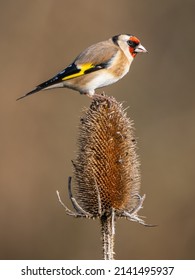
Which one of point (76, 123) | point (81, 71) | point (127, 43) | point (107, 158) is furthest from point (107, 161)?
point (76, 123)

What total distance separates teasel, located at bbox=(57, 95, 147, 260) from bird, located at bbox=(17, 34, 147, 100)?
882 mm

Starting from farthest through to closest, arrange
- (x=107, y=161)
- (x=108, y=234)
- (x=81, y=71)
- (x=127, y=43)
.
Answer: (x=127, y=43)
(x=81, y=71)
(x=107, y=161)
(x=108, y=234)

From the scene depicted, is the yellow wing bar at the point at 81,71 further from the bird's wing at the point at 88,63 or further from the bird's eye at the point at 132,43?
the bird's eye at the point at 132,43

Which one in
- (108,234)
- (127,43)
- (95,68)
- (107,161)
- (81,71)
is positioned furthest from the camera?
(127,43)

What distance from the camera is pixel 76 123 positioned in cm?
1012

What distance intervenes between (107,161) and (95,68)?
136 cm

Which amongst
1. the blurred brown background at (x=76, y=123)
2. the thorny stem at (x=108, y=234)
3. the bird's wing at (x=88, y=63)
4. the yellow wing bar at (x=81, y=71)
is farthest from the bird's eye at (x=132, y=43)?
the thorny stem at (x=108, y=234)

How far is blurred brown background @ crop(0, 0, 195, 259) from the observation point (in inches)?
418

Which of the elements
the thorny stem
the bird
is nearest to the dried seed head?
the thorny stem

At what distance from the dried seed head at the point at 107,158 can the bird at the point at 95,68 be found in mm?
877

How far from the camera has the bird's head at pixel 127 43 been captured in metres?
8.16

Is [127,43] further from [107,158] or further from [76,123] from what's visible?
[76,123]

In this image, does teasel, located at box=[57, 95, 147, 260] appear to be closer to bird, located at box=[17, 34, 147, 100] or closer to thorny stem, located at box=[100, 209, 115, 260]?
thorny stem, located at box=[100, 209, 115, 260]

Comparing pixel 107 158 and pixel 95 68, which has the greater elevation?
pixel 95 68
